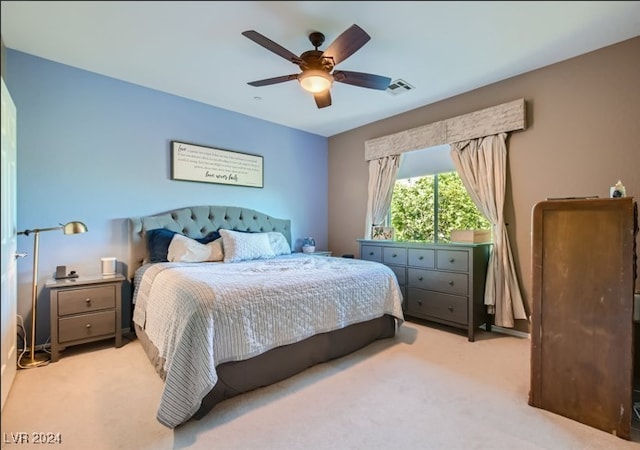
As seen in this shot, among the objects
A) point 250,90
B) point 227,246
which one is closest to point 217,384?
point 227,246

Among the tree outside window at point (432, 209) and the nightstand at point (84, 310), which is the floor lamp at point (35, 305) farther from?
the tree outside window at point (432, 209)

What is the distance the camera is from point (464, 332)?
3297 millimetres

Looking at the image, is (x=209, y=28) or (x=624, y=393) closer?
(x=209, y=28)

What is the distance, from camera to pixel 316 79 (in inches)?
90.4

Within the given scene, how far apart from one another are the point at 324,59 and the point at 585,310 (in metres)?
2.31

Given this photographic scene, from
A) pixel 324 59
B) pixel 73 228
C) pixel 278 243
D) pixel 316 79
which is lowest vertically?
pixel 278 243

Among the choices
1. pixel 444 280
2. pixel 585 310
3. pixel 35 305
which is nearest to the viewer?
pixel 585 310

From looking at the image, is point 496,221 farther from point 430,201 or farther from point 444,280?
point 430,201

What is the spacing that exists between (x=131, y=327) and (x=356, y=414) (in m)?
2.54

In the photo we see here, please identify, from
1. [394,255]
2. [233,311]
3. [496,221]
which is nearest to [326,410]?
[233,311]

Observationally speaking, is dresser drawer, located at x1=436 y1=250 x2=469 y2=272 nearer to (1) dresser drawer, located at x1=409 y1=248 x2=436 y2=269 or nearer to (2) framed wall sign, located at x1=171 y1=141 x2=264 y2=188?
(1) dresser drawer, located at x1=409 y1=248 x2=436 y2=269

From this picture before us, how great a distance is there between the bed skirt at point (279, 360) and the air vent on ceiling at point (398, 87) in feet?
7.79

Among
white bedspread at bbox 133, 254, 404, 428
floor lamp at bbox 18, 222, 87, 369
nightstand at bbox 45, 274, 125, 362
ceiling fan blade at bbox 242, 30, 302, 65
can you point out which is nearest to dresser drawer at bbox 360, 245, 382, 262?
white bedspread at bbox 133, 254, 404, 428

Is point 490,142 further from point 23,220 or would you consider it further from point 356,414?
point 23,220
